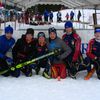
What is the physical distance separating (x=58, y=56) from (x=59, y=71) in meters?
0.31

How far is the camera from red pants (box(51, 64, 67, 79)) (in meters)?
6.35

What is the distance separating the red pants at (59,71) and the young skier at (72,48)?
127 millimetres

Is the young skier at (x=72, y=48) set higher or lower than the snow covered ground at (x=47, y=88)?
higher

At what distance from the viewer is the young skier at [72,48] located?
6.43 metres

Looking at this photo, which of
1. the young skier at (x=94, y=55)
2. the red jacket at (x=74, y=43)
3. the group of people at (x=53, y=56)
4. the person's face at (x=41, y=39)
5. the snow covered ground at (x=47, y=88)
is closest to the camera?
the snow covered ground at (x=47, y=88)

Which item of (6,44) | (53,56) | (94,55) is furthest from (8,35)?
(94,55)

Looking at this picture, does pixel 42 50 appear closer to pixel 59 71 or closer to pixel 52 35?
pixel 52 35

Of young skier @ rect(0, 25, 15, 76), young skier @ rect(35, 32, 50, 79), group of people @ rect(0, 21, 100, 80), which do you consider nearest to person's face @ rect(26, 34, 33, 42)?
group of people @ rect(0, 21, 100, 80)

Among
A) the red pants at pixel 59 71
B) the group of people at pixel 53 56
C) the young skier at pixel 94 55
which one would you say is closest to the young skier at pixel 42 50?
the group of people at pixel 53 56

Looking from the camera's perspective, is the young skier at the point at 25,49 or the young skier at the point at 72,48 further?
the young skier at the point at 25,49

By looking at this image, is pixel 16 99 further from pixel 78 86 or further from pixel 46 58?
pixel 46 58

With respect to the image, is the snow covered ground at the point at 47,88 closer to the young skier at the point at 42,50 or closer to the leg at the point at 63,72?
the leg at the point at 63,72

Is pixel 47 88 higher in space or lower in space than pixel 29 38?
lower

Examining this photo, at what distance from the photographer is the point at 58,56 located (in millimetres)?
6453
